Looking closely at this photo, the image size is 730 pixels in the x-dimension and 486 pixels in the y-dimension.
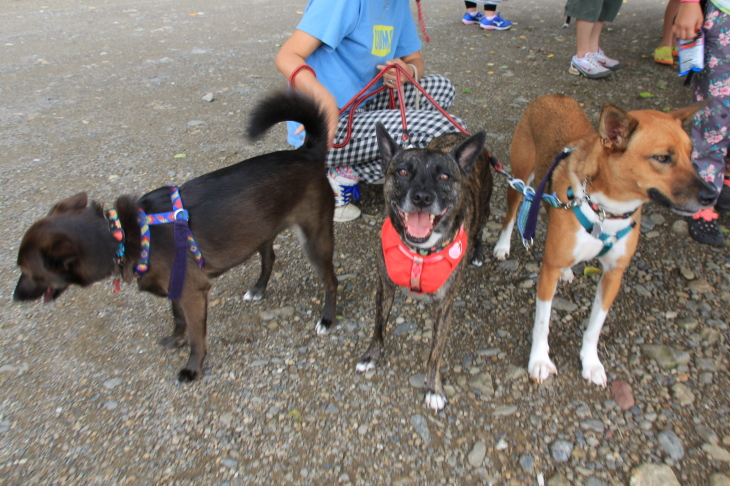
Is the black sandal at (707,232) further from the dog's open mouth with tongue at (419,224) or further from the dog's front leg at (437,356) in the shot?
the dog's open mouth with tongue at (419,224)

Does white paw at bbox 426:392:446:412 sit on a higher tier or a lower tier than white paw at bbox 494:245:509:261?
higher

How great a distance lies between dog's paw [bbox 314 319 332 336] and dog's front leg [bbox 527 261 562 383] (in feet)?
4.01

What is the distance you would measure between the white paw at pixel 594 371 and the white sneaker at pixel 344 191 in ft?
6.93

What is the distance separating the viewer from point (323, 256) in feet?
9.43

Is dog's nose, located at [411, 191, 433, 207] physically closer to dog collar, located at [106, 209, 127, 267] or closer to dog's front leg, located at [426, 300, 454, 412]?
dog's front leg, located at [426, 300, 454, 412]

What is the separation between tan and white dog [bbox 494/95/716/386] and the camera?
6.75 ft

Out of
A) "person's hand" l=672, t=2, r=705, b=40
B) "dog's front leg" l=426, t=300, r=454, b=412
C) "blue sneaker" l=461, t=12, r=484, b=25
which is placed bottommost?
"blue sneaker" l=461, t=12, r=484, b=25

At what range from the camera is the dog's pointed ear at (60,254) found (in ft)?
6.91

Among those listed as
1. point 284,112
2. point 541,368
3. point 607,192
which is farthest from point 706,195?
point 284,112

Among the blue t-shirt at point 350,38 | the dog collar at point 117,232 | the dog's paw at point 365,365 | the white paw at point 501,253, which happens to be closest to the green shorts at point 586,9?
the blue t-shirt at point 350,38

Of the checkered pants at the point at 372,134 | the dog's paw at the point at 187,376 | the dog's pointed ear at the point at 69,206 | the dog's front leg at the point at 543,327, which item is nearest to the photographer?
the dog's pointed ear at the point at 69,206

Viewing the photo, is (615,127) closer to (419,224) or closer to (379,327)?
(419,224)

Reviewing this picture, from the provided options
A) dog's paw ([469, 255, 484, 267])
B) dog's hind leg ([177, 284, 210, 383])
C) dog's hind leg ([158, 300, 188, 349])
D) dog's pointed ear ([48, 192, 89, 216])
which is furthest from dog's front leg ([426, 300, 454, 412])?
dog's pointed ear ([48, 192, 89, 216])

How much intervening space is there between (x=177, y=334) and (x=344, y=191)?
173 centimetres
